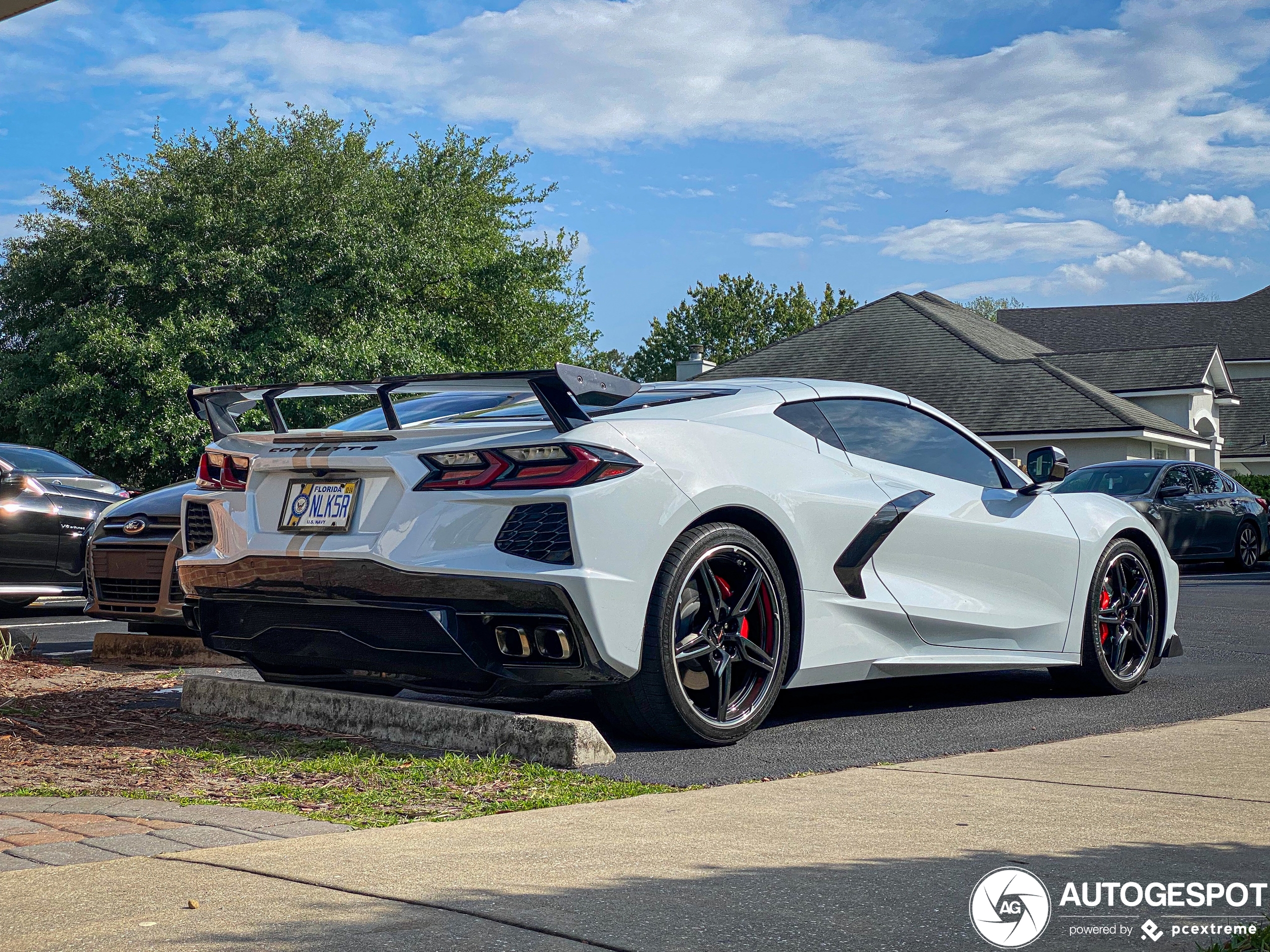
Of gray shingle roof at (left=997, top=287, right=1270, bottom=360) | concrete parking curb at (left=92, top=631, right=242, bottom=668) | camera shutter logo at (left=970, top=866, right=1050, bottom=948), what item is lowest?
concrete parking curb at (left=92, top=631, right=242, bottom=668)

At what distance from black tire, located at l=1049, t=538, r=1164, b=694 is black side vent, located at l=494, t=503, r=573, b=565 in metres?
3.25

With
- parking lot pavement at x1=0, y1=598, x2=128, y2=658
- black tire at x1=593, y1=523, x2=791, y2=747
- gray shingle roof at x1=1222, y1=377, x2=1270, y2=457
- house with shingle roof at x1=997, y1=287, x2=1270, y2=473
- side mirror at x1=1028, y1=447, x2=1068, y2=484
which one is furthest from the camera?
gray shingle roof at x1=1222, y1=377, x2=1270, y2=457

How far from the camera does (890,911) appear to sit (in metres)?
2.93

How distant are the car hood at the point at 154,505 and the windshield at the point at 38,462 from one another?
3419 millimetres

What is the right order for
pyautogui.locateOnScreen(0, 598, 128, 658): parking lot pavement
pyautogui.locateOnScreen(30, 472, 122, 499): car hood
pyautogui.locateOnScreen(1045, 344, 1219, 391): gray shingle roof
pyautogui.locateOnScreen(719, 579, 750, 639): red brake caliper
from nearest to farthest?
1. pyautogui.locateOnScreen(719, 579, 750, 639): red brake caliper
2. pyautogui.locateOnScreen(0, 598, 128, 658): parking lot pavement
3. pyautogui.locateOnScreen(30, 472, 122, 499): car hood
4. pyautogui.locateOnScreen(1045, 344, 1219, 391): gray shingle roof

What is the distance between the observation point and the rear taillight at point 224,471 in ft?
18.2

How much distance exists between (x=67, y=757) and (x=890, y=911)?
11.0ft

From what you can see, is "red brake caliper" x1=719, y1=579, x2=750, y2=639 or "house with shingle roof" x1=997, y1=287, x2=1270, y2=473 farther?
"house with shingle roof" x1=997, y1=287, x2=1270, y2=473

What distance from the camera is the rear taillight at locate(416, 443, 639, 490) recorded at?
15.9 feet

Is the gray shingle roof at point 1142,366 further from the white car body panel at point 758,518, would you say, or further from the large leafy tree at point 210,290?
the white car body panel at point 758,518

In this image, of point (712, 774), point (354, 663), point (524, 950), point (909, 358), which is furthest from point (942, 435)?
point (909, 358)

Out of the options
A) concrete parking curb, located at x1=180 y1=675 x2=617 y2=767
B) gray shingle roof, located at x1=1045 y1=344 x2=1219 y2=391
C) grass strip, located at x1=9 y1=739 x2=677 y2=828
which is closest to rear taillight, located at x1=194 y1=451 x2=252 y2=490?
concrete parking curb, located at x1=180 y1=675 x2=617 y2=767

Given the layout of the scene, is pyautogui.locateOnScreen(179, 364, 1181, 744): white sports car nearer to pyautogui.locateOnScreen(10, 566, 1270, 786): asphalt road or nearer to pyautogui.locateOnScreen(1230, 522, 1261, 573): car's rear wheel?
pyautogui.locateOnScreen(10, 566, 1270, 786): asphalt road

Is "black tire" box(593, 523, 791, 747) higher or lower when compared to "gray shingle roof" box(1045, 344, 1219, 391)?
lower
